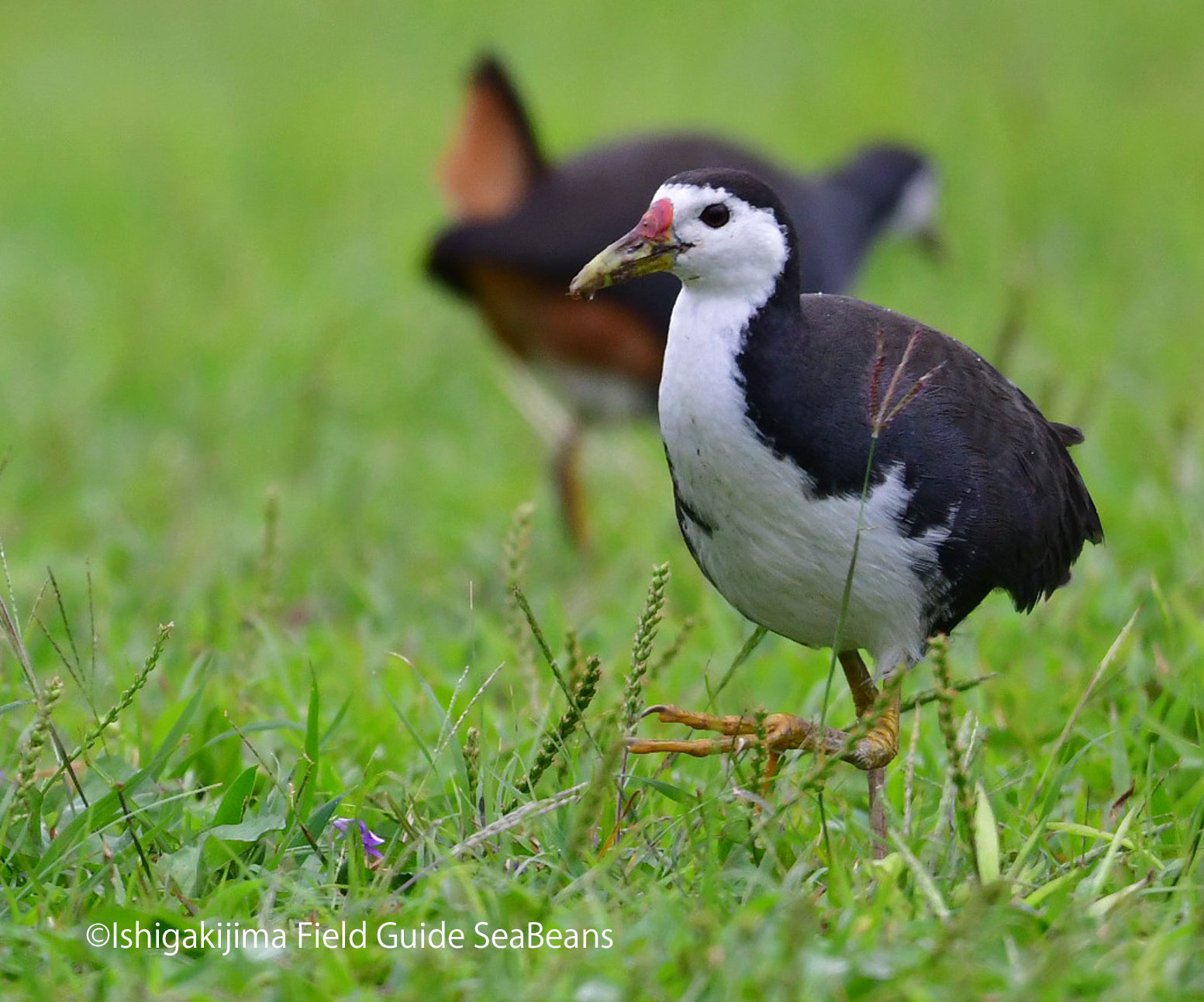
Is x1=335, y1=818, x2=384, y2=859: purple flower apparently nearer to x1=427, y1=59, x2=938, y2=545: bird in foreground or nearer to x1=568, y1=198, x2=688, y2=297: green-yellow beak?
x1=568, y1=198, x2=688, y2=297: green-yellow beak

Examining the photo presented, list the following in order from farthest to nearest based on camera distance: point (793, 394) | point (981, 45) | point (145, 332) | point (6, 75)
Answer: point (6, 75)
point (981, 45)
point (145, 332)
point (793, 394)

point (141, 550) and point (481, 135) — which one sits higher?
point (481, 135)

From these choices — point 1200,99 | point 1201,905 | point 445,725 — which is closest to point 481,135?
point 445,725

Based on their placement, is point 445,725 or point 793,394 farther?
point 445,725

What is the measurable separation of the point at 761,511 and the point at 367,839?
2.39 feet

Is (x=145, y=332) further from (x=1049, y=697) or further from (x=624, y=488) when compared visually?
(x=1049, y=697)

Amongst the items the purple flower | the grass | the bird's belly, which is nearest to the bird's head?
the bird's belly

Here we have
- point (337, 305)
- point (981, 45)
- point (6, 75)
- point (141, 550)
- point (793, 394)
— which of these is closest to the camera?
point (793, 394)

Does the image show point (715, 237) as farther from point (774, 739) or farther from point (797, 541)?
point (774, 739)

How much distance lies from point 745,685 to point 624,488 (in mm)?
2386

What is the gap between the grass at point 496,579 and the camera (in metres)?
2.19

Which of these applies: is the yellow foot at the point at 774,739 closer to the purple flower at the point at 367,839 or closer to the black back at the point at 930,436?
the black back at the point at 930,436

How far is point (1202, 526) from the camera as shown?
4.09m

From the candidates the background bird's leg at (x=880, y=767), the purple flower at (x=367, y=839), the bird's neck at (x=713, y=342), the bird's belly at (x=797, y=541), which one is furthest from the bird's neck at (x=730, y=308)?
the purple flower at (x=367, y=839)
